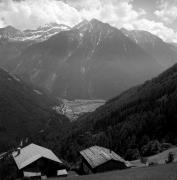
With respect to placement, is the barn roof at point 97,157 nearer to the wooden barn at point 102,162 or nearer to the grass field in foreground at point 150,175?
the wooden barn at point 102,162

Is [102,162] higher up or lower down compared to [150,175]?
higher up

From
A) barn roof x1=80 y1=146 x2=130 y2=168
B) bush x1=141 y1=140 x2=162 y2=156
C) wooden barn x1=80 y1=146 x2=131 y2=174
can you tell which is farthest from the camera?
bush x1=141 y1=140 x2=162 y2=156

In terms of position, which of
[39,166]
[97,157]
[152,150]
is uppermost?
[152,150]

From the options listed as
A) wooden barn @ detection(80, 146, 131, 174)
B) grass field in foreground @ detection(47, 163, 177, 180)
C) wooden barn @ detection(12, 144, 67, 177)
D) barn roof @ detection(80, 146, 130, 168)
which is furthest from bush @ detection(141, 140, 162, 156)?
grass field in foreground @ detection(47, 163, 177, 180)

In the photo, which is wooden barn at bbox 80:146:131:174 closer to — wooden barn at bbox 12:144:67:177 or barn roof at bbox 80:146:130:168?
barn roof at bbox 80:146:130:168

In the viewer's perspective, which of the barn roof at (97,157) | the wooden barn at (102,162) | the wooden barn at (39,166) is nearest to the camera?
the wooden barn at (39,166)

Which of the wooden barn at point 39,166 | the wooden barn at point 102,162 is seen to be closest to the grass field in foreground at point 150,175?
the wooden barn at point 102,162

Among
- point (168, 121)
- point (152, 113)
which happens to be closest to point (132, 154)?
point (168, 121)

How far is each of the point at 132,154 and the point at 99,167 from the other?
57842 millimetres

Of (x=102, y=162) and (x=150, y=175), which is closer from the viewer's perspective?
(x=150, y=175)

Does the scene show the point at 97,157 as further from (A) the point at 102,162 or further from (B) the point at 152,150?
(B) the point at 152,150

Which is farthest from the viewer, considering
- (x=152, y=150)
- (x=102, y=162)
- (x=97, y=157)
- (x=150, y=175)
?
(x=152, y=150)

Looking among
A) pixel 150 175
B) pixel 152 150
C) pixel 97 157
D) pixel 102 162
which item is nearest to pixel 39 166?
pixel 97 157

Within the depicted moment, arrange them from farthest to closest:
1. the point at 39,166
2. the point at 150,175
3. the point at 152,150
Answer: the point at 152,150, the point at 39,166, the point at 150,175
